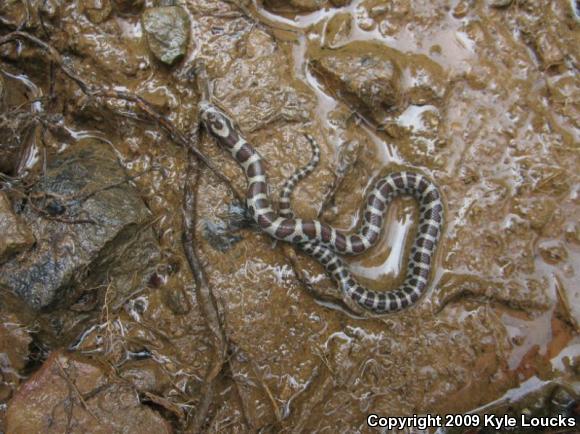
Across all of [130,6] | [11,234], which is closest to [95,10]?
[130,6]

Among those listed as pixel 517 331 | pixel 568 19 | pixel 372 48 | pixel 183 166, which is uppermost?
pixel 568 19

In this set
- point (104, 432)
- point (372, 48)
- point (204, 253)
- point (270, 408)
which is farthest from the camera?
point (372, 48)

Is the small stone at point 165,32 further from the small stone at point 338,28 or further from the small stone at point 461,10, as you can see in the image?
the small stone at point 461,10

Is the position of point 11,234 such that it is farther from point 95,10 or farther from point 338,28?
point 338,28

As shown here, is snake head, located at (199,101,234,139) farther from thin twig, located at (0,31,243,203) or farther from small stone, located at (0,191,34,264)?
small stone, located at (0,191,34,264)

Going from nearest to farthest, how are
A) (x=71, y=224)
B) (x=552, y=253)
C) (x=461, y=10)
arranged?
(x=71, y=224)
(x=552, y=253)
(x=461, y=10)

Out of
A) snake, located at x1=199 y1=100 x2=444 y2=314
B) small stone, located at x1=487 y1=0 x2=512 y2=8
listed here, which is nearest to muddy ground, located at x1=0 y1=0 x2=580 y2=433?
small stone, located at x1=487 y1=0 x2=512 y2=8

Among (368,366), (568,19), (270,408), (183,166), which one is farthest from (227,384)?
(568,19)

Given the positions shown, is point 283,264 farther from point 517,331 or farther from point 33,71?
point 33,71
